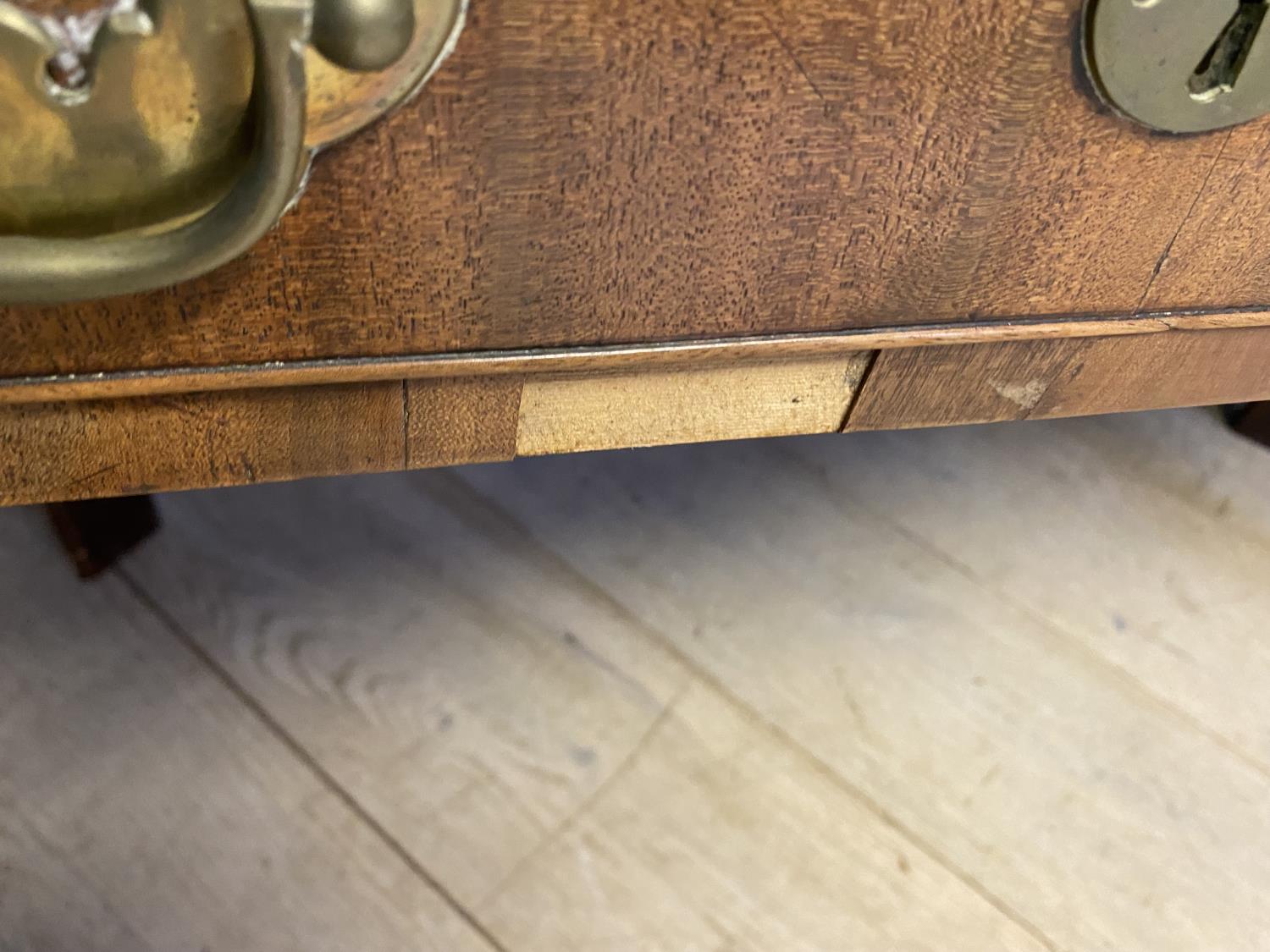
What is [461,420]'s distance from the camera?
30 cm

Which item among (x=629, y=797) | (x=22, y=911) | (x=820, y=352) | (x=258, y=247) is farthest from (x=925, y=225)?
(x=22, y=911)

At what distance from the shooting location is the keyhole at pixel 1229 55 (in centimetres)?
24

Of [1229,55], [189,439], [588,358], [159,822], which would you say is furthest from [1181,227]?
[159,822]

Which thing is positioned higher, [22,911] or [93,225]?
[93,225]

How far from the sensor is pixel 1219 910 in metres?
0.46

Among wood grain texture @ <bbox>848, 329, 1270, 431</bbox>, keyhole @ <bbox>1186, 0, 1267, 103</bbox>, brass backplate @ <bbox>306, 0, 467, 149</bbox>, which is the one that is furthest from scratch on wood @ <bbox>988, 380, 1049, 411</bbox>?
brass backplate @ <bbox>306, 0, 467, 149</bbox>

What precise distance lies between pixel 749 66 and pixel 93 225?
14cm

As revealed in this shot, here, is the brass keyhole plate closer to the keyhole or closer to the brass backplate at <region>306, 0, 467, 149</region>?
the keyhole

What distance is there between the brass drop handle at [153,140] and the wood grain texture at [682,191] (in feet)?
0.07

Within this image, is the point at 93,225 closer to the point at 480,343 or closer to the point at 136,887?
the point at 480,343

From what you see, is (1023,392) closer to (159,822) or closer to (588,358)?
(588,358)

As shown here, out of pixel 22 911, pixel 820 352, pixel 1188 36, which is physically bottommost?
pixel 22 911

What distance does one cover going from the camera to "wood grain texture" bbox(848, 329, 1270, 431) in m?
0.33

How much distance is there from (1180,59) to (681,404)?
6.1 inches
